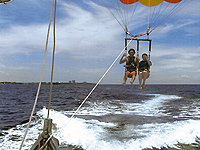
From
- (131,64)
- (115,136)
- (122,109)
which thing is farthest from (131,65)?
(122,109)

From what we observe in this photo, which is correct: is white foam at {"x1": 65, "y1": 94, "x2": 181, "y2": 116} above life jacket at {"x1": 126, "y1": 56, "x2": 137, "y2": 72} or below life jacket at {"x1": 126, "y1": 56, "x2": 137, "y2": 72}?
below

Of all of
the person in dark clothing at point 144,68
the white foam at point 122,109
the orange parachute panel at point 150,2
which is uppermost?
the orange parachute panel at point 150,2

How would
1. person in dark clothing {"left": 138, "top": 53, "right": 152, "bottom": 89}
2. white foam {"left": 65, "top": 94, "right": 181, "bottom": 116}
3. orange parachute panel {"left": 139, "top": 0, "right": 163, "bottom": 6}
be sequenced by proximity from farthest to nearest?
1. white foam {"left": 65, "top": 94, "right": 181, "bottom": 116}
2. orange parachute panel {"left": 139, "top": 0, "right": 163, "bottom": 6}
3. person in dark clothing {"left": 138, "top": 53, "right": 152, "bottom": 89}

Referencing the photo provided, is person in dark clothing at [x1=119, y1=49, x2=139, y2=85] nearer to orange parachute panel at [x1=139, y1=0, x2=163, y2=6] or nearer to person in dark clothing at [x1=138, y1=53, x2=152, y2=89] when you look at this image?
person in dark clothing at [x1=138, y1=53, x2=152, y2=89]

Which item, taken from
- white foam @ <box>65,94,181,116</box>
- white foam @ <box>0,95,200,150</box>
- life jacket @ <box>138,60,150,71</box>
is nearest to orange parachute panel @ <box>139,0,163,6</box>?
life jacket @ <box>138,60,150,71</box>

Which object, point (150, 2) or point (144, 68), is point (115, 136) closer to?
point (144, 68)

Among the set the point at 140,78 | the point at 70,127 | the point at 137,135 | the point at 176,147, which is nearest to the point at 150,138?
the point at 137,135

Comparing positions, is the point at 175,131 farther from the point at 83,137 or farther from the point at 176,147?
the point at 83,137

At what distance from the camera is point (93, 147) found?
8398 mm

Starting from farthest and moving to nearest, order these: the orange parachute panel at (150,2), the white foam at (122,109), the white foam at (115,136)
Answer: the white foam at (122,109) < the orange parachute panel at (150,2) < the white foam at (115,136)

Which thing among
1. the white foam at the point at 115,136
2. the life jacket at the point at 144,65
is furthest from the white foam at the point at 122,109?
the life jacket at the point at 144,65

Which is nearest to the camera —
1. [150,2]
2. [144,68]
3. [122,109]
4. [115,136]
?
[144,68]

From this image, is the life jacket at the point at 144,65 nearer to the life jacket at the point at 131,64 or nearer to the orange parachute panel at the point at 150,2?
the life jacket at the point at 131,64

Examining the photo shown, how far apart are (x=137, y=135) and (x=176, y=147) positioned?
7.32ft
